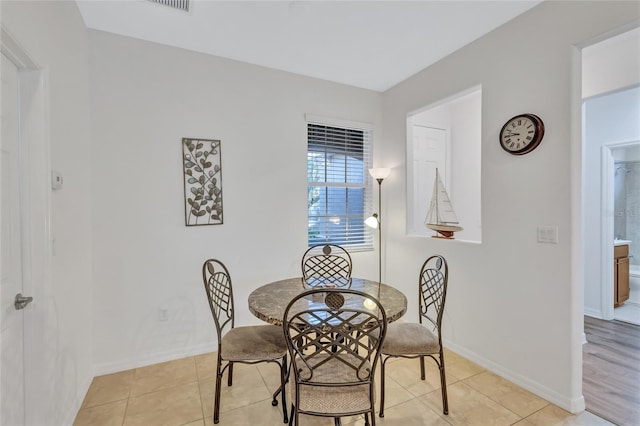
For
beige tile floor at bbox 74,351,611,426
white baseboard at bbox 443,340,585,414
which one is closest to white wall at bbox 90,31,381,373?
beige tile floor at bbox 74,351,611,426

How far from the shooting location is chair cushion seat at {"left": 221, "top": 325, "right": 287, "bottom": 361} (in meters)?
1.80

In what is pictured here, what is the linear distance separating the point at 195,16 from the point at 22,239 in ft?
6.03

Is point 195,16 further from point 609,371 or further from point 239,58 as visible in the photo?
point 609,371

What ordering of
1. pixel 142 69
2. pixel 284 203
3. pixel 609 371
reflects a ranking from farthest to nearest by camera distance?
pixel 284 203 → pixel 142 69 → pixel 609 371

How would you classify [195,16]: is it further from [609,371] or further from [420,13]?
[609,371]

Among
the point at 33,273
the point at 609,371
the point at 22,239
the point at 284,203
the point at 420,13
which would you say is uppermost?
the point at 420,13

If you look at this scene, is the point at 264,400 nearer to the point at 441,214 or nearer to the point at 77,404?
the point at 77,404

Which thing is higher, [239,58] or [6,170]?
[239,58]

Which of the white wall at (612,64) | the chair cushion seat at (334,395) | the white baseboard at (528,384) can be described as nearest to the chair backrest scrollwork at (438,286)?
the white baseboard at (528,384)

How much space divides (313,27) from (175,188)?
1.76 meters

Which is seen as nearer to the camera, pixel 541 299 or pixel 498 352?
pixel 541 299

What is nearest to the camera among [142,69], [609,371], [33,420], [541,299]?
[33,420]

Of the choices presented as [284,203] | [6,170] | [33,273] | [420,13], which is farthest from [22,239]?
[420,13]

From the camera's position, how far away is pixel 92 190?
2357 mm
